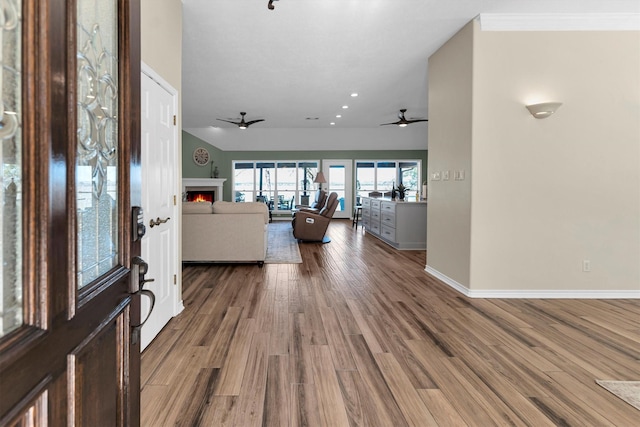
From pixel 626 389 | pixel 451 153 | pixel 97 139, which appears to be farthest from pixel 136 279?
pixel 451 153

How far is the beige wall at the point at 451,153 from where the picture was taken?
3496 mm

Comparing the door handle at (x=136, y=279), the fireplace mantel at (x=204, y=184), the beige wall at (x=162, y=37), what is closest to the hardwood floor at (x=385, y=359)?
the door handle at (x=136, y=279)

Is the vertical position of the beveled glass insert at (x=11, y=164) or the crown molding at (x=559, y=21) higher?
the crown molding at (x=559, y=21)

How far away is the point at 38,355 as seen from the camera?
0.53m

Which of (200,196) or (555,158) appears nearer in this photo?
(555,158)

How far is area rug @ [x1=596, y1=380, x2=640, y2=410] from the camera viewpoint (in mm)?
1727

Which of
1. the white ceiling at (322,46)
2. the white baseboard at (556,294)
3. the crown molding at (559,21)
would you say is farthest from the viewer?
the white baseboard at (556,294)

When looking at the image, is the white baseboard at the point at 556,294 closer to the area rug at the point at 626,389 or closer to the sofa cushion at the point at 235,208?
the area rug at the point at 626,389

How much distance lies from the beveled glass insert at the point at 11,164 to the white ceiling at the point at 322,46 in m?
3.06

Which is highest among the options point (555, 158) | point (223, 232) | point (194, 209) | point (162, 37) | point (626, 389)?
point (162, 37)

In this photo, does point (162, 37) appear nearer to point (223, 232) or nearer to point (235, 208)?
point (235, 208)

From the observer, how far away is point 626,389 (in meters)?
1.83

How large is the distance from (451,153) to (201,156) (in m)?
8.72

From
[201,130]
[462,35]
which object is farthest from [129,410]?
[201,130]
